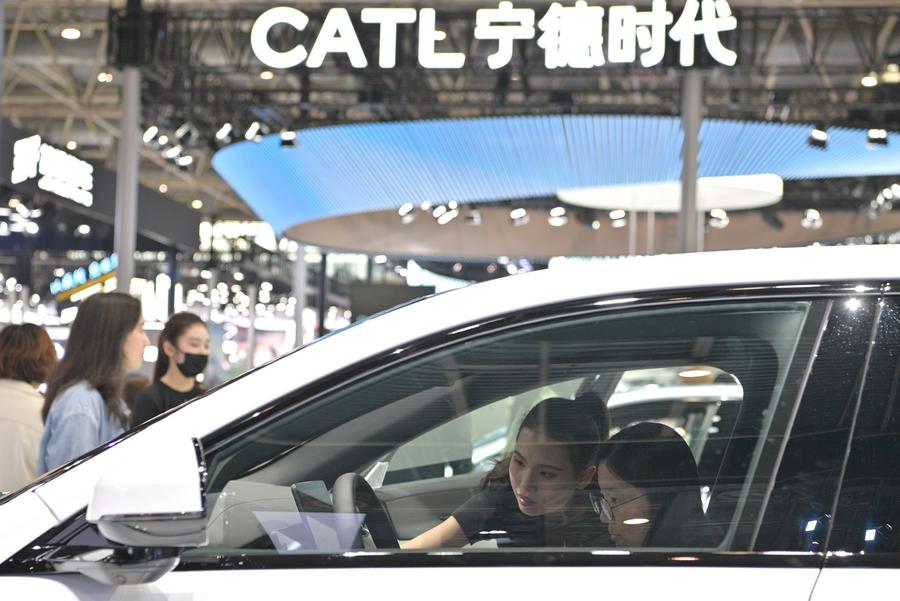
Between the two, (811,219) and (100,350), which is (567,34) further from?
(811,219)

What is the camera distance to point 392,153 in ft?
51.6

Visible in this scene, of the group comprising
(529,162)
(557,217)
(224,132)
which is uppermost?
(224,132)

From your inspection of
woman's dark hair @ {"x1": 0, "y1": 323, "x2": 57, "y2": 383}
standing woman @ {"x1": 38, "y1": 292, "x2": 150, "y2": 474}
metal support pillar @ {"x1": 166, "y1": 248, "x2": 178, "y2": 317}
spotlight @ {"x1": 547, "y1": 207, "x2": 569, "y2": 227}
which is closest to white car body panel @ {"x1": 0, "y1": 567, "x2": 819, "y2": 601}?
standing woman @ {"x1": 38, "y1": 292, "x2": 150, "y2": 474}

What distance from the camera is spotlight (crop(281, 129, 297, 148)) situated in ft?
45.8

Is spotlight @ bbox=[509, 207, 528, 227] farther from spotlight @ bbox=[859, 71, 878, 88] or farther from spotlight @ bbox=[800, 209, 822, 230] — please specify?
spotlight @ bbox=[859, 71, 878, 88]

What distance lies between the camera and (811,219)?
75.3ft

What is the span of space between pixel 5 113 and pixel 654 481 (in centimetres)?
2476

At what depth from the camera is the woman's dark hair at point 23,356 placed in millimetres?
3963

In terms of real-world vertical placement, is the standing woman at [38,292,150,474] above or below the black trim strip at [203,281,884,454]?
below

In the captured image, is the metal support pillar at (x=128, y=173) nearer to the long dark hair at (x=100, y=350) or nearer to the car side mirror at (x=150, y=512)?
the long dark hair at (x=100, y=350)

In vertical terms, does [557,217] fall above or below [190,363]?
below

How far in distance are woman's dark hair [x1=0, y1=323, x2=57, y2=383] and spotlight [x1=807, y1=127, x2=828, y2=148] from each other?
1182 centimetres

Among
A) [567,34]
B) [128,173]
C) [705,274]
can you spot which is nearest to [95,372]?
[705,274]

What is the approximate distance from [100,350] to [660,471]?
7.66ft
